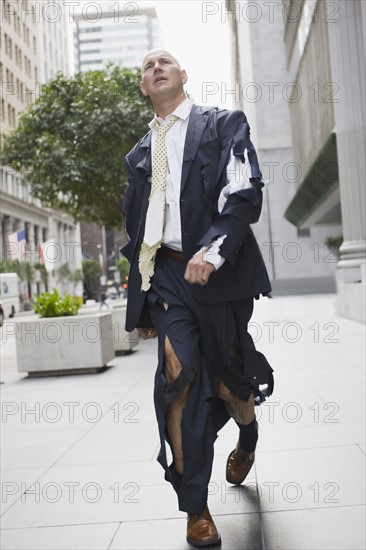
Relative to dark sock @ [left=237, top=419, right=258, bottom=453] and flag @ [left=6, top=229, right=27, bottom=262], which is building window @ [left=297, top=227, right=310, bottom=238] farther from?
dark sock @ [left=237, top=419, right=258, bottom=453]

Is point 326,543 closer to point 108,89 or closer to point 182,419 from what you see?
point 182,419

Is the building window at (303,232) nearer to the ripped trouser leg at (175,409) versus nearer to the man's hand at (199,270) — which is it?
the ripped trouser leg at (175,409)

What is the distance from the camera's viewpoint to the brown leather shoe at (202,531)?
3.28 meters

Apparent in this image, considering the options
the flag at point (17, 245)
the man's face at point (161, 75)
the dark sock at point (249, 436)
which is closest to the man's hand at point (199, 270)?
the man's face at point (161, 75)

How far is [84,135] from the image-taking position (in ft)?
71.1

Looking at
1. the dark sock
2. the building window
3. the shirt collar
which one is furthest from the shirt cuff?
the building window

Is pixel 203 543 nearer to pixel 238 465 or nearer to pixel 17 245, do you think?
pixel 238 465

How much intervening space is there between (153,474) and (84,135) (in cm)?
1806

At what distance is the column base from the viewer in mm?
16016

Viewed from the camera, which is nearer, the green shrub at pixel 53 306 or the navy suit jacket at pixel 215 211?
the navy suit jacket at pixel 215 211

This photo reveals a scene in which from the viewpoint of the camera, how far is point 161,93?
11.6 ft

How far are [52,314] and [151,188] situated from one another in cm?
801

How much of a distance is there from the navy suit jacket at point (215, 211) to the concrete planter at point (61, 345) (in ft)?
24.1

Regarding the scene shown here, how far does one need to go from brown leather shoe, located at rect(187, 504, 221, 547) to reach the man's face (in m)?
2.01
